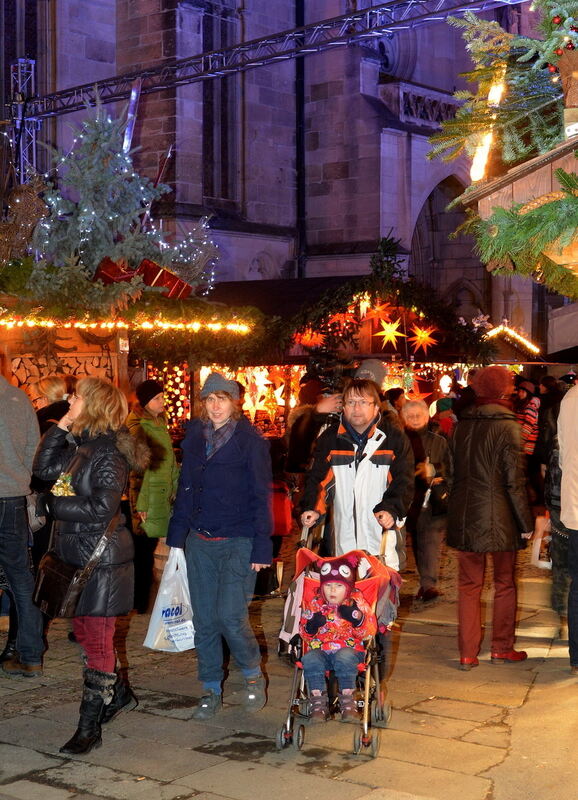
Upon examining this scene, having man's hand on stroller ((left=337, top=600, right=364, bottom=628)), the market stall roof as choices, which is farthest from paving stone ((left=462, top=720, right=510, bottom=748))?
the market stall roof

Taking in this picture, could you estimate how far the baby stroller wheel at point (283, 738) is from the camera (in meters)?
5.54

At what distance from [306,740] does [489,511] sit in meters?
2.18

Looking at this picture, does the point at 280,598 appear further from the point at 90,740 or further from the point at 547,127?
the point at 547,127

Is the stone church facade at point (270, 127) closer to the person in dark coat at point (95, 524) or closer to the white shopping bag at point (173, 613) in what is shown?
the white shopping bag at point (173, 613)

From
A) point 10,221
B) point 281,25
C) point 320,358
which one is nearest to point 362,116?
point 281,25

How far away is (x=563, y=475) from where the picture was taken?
7.09 metres

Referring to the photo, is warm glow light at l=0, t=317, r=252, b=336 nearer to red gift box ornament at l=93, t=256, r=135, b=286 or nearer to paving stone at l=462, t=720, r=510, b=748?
red gift box ornament at l=93, t=256, r=135, b=286

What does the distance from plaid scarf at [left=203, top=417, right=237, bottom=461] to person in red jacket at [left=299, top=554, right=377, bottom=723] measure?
3.45ft

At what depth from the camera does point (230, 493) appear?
628 centimetres

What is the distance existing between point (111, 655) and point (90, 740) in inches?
16.5

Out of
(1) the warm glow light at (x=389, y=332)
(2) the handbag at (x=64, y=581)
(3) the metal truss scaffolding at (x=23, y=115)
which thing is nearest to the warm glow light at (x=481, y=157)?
(2) the handbag at (x=64, y=581)

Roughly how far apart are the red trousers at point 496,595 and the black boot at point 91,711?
255 centimetres

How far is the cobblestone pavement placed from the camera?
5.10m

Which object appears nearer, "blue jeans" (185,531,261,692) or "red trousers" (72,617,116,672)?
"red trousers" (72,617,116,672)
